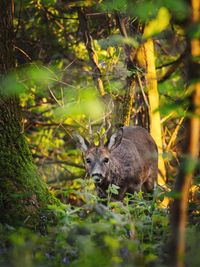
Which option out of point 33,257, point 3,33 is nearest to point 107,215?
point 33,257

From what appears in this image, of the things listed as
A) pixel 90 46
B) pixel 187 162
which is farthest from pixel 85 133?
pixel 187 162

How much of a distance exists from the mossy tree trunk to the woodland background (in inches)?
0.5

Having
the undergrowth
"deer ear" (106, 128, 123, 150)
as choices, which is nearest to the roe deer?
"deer ear" (106, 128, 123, 150)

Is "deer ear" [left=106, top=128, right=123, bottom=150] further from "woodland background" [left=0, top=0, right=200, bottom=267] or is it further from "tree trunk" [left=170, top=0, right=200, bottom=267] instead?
"tree trunk" [left=170, top=0, right=200, bottom=267]

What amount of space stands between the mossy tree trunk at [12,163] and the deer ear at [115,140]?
3.10 metres

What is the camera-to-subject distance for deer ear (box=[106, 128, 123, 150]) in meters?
9.57

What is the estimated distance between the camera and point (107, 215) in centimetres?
457

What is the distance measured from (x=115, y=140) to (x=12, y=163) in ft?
11.7

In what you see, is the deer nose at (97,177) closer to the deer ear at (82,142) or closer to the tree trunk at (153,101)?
the deer ear at (82,142)

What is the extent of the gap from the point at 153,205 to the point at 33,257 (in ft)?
6.26

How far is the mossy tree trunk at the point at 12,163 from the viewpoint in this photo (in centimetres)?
590

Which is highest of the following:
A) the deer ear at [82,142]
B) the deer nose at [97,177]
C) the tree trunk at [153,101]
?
the tree trunk at [153,101]

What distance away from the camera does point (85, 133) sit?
12438 millimetres

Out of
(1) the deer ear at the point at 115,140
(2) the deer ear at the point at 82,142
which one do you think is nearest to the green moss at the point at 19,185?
(2) the deer ear at the point at 82,142
